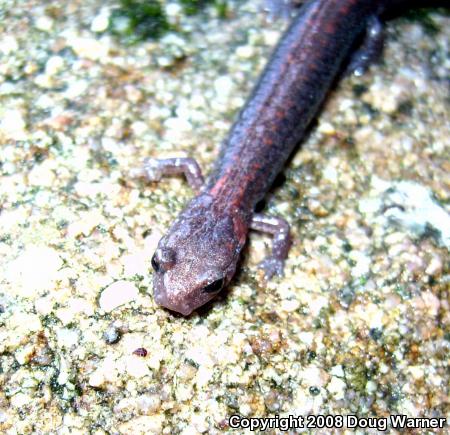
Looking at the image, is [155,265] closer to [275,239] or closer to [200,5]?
[275,239]

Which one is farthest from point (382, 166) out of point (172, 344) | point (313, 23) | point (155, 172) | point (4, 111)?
point (4, 111)

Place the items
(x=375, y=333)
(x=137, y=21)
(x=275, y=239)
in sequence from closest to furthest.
Result: (x=375, y=333)
(x=275, y=239)
(x=137, y=21)

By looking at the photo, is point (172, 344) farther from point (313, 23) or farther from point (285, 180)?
point (313, 23)

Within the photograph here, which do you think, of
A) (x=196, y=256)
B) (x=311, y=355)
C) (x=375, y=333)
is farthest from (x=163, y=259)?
(x=375, y=333)

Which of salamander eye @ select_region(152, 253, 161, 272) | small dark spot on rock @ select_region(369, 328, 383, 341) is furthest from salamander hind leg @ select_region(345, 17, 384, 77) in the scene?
salamander eye @ select_region(152, 253, 161, 272)

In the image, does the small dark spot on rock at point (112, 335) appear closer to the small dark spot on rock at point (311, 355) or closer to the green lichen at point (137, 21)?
the small dark spot on rock at point (311, 355)

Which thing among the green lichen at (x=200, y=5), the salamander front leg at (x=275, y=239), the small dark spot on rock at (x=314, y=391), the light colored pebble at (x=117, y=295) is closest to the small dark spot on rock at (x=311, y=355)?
the small dark spot on rock at (x=314, y=391)

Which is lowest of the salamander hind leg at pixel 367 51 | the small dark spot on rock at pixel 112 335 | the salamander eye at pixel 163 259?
the small dark spot on rock at pixel 112 335

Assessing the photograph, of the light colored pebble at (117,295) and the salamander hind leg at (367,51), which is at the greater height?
the salamander hind leg at (367,51)
